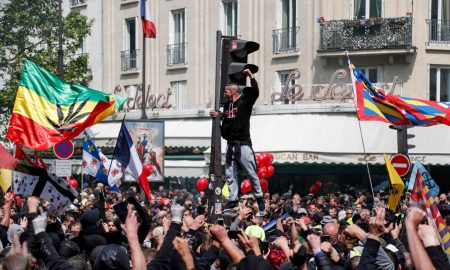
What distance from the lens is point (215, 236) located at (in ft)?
24.0

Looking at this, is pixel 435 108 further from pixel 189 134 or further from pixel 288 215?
pixel 189 134

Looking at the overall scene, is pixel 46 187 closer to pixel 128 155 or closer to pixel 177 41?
pixel 128 155

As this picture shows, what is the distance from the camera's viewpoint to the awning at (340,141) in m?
32.4

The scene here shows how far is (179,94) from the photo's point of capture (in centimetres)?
4144

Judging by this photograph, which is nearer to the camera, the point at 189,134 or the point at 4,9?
the point at 189,134

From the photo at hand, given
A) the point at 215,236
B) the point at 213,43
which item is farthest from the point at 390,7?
the point at 215,236

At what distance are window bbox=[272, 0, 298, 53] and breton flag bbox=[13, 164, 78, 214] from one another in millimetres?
22692

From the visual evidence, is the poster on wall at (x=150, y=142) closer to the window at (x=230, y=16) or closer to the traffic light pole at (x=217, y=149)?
the window at (x=230, y=16)

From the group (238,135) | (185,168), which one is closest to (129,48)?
(185,168)

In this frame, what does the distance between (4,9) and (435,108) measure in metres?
24.7

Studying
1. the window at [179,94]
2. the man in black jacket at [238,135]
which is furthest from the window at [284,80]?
the man in black jacket at [238,135]

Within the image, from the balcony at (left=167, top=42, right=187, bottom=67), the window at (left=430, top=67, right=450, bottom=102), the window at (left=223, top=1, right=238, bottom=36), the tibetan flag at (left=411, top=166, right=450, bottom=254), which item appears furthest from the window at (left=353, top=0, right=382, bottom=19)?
the tibetan flag at (left=411, top=166, right=450, bottom=254)

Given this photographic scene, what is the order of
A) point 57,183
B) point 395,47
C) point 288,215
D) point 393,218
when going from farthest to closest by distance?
point 395,47
point 57,183
point 288,215
point 393,218

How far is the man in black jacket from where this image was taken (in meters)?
13.6
